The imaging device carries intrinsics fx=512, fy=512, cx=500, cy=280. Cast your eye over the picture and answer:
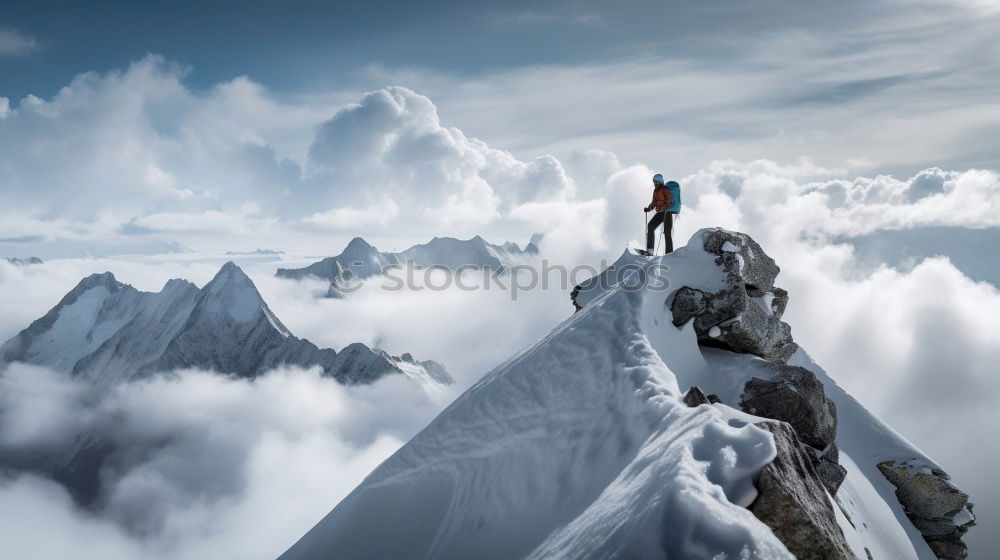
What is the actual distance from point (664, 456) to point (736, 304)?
517 inches

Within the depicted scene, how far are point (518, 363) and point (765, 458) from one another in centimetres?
1088

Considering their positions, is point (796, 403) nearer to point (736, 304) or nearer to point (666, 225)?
point (736, 304)

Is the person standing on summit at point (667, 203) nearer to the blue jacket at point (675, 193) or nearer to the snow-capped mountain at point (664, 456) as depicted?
the blue jacket at point (675, 193)

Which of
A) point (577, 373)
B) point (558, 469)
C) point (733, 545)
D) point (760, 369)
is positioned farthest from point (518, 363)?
point (733, 545)

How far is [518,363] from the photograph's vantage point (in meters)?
18.0

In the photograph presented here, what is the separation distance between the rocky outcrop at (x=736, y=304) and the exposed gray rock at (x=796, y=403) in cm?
229

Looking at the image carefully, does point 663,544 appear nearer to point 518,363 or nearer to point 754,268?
point 518,363

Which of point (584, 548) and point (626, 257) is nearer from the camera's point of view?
point (584, 548)

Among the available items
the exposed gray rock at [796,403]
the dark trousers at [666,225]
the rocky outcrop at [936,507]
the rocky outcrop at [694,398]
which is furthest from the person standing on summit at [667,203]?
the rocky outcrop at [936,507]

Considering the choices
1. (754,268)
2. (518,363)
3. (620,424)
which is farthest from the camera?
(754,268)

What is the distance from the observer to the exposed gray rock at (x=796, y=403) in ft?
58.3

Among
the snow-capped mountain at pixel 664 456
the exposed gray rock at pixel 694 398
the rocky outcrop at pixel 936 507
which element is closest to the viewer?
the snow-capped mountain at pixel 664 456

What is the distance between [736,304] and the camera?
20.0 metres

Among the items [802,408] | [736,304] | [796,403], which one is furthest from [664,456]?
[736,304]
